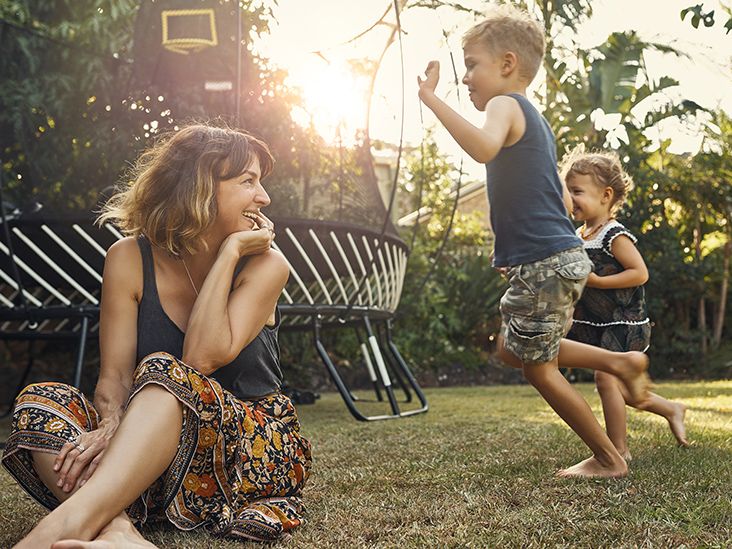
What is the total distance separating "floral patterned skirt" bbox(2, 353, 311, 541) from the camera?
130 centimetres

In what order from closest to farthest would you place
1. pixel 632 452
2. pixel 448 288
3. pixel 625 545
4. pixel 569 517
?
pixel 625 545 < pixel 569 517 < pixel 632 452 < pixel 448 288

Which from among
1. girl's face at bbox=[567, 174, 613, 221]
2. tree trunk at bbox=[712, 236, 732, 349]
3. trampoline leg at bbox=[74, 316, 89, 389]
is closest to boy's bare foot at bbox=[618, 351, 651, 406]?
girl's face at bbox=[567, 174, 613, 221]

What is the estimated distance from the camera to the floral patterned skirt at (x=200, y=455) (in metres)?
1.30

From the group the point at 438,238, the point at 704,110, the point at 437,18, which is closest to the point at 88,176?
the point at 437,18

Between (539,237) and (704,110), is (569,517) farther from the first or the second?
(704,110)

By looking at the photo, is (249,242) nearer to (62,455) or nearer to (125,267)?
(125,267)

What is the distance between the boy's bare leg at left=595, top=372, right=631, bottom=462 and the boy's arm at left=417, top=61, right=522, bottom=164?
78cm

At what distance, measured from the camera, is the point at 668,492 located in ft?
5.07

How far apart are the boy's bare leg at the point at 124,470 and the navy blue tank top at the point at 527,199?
961 millimetres

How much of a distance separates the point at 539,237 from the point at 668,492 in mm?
633

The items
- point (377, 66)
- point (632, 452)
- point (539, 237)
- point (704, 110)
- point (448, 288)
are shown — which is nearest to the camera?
point (539, 237)

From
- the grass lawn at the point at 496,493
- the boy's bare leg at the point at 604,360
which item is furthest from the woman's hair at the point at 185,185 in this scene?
the boy's bare leg at the point at 604,360

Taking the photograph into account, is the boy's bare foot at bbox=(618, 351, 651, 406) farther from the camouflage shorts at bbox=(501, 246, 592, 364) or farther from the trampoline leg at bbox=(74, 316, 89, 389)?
the trampoline leg at bbox=(74, 316, 89, 389)

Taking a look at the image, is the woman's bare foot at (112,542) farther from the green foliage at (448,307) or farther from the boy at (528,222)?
the green foliage at (448,307)
